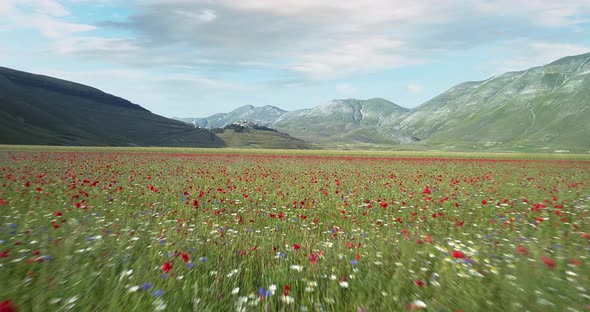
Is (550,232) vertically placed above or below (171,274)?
below

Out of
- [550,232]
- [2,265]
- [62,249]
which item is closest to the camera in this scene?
[2,265]

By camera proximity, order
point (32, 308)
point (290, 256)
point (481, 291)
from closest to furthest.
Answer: point (32, 308) < point (481, 291) < point (290, 256)

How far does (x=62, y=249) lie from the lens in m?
4.37

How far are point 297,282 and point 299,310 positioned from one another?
0.59 metres

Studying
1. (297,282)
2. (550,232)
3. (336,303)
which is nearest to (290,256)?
(297,282)

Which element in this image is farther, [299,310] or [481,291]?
[481,291]

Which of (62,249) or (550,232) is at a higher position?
(62,249)

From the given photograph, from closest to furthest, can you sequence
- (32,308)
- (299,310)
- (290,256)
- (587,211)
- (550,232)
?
(32,308) → (299,310) → (290,256) → (550,232) → (587,211)

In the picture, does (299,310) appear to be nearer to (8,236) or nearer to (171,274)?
(171,274)

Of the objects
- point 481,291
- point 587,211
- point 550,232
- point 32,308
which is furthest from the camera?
point 587,211

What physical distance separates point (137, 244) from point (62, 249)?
0.97m

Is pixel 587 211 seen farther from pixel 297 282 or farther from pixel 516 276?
pixel 297 282

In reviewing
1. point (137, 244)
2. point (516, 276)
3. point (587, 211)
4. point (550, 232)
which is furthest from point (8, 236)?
point (587, 211)

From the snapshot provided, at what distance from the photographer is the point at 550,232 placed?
6.93 metres
